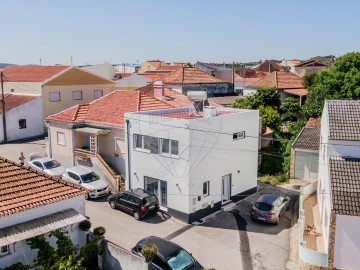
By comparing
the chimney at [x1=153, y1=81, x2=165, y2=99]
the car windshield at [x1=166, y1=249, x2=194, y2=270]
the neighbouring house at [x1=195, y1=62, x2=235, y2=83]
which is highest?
the neighbouring house at [x1=195, y1=62, x2=235, y2=83]

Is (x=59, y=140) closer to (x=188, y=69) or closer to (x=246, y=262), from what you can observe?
(x=246, y=262)

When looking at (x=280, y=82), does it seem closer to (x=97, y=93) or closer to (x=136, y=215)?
(x=97, y=93)

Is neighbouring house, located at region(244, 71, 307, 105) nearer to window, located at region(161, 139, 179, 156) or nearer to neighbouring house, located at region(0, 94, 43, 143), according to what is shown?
neighbouring house, located at region(0, 94, 43, 143)

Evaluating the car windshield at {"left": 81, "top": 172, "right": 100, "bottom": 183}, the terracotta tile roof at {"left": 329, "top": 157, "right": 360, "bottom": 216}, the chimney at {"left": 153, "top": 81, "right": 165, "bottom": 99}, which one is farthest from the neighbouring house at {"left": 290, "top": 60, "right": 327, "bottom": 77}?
the terracotta tile roof at {"left": 329, "top": 157, "right": 360, "bottom": 216}

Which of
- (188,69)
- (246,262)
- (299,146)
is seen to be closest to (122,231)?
(246,262)

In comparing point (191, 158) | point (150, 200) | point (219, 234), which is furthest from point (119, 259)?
point (191, 158)

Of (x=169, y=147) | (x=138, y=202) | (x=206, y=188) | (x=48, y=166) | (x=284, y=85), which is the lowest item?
(x=138, y=202)
